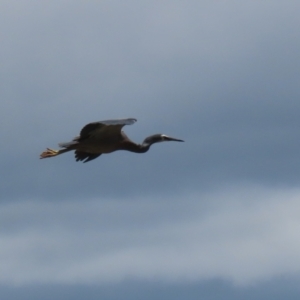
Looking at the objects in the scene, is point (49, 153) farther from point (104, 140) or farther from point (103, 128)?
point (103, 128)

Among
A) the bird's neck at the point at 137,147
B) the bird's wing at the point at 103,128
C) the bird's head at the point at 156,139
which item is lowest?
the bird's wing at the point at 103,128

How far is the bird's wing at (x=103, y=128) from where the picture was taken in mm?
31391

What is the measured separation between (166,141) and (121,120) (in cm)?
415

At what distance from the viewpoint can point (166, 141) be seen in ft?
116

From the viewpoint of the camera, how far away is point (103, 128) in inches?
1280

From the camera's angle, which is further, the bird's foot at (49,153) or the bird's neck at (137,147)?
the bird's foot at (49,153)

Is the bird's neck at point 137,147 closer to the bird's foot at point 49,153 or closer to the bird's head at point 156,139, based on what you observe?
the bird's head at point 156,139

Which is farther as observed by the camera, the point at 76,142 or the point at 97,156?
the point at 97,156

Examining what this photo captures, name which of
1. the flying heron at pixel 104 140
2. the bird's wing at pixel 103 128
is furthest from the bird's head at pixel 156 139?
the bird's wing at pixel 103 128

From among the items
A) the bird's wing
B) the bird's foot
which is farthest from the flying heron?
the bird's foot

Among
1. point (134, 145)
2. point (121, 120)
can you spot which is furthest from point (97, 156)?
point (121, 120)

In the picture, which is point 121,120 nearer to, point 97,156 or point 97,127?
point 97,127

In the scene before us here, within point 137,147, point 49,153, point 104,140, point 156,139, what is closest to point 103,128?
point 104,140

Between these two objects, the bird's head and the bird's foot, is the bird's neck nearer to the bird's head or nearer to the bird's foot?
the bird's head
